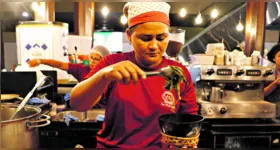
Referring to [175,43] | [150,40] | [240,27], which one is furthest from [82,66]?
[240,27]

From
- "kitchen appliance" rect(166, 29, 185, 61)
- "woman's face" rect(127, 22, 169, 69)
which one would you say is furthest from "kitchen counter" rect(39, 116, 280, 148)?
"woman's face" rect(127, 22, 169, 69)

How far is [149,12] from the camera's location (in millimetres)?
911

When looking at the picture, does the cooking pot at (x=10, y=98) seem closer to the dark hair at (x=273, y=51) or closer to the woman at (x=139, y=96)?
the woman at (x=139, y=96)

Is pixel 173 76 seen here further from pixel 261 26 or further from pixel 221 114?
pixel 261 26

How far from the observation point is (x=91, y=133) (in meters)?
2.06

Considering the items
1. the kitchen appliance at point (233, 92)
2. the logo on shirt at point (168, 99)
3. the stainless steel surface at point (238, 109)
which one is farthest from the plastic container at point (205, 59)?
the logo on shirt at point (168, 99)

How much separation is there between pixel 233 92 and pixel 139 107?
5.39 feet

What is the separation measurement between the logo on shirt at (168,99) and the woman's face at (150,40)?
18 cm

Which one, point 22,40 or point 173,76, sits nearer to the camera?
point 173,76

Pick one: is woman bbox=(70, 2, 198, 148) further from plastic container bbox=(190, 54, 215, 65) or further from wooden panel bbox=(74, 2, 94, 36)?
wooden panel bbox=(74, 2, 94, 36)

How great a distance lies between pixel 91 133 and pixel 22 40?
1.04m

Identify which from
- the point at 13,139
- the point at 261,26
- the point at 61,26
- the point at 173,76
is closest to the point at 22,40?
the point at 61,26

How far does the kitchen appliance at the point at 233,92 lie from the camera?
2275 millimetres

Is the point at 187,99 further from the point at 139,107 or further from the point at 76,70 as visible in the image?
the point at 76,70
